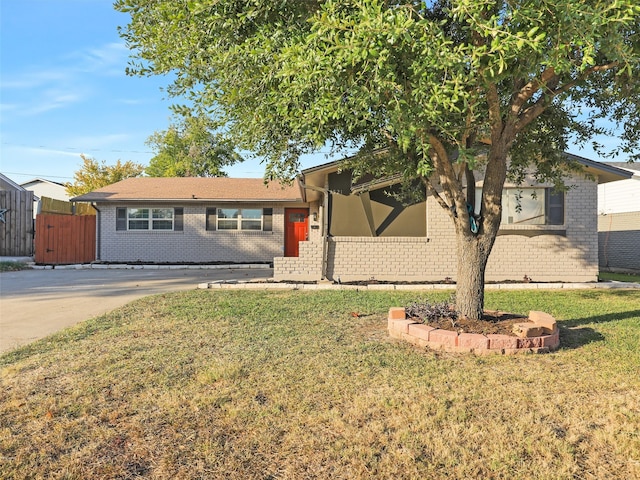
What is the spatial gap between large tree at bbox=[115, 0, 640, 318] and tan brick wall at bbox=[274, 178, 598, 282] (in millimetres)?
5133

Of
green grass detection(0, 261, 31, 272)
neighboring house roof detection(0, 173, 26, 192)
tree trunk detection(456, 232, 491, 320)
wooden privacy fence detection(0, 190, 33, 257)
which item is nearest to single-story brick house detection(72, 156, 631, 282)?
tree trunk detection(456, 232, 491, 320)

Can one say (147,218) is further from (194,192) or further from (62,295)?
(62,295)

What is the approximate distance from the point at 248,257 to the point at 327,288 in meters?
8.92

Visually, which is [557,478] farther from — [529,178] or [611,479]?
[529,178]

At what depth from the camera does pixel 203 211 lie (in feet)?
63.1

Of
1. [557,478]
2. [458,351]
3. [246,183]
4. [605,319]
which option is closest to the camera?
[557,478]

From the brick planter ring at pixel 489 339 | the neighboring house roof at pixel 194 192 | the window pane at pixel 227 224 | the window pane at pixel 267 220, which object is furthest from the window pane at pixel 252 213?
the brick planter ring at pixel 489 339

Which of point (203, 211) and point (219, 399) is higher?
point (203, 211)

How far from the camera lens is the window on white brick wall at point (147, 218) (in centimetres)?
1920

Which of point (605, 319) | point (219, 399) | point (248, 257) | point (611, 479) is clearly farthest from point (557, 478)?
point (248, 257)

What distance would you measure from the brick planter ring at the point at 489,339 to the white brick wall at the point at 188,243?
46.4 ft

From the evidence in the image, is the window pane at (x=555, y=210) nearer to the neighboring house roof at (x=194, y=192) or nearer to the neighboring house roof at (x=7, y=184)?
the neighboring house roof at (x=194, y=192)

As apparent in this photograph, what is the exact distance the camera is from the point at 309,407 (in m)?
3.61

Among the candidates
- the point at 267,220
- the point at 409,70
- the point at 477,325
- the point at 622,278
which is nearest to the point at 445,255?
the point at 477,325
